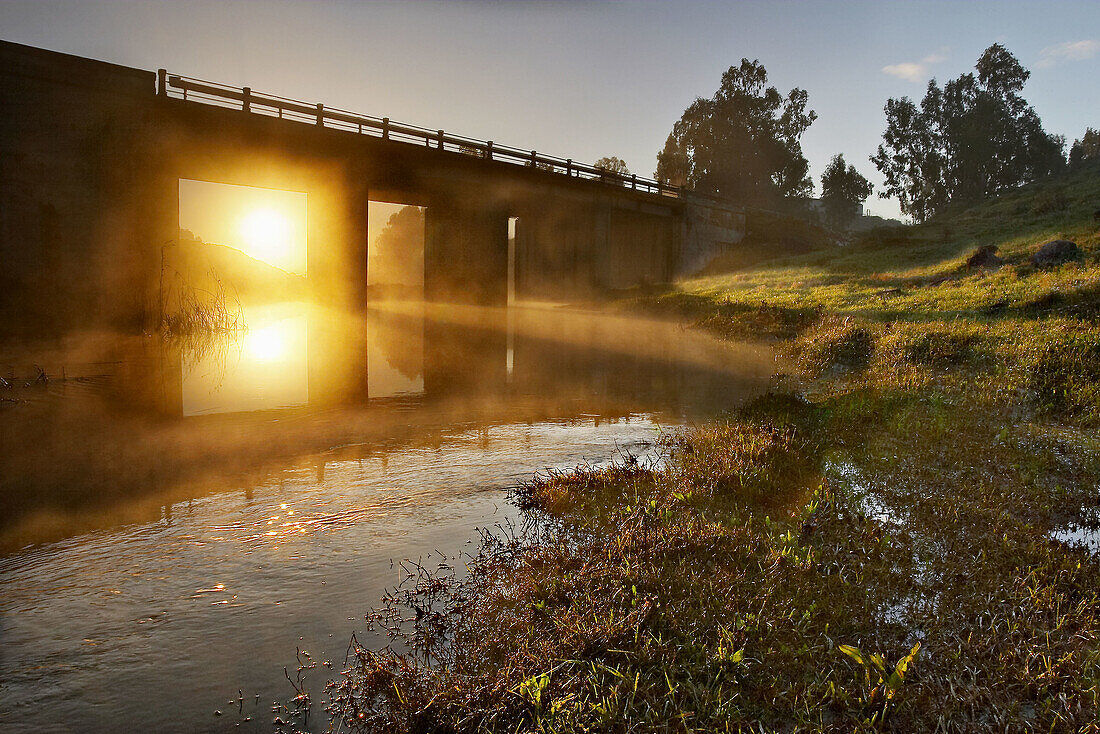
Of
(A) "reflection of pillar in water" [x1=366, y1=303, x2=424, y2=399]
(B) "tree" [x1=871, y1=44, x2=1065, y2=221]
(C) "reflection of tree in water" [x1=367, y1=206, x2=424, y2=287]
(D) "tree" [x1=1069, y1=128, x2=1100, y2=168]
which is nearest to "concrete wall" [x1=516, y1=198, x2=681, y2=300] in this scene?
(A) "reflection of pillar in water" [x1=366, y1=303, x2=424, y2=399]

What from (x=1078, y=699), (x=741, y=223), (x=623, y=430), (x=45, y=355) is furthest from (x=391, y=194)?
(x=741, y=223)

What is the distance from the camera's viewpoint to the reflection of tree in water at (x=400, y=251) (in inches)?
2958

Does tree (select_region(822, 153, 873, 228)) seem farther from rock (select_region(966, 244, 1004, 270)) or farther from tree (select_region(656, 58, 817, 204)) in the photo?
rock (select_region(966, 244, 1004, 270))

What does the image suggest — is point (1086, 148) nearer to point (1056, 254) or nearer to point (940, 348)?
point (1056, 254)

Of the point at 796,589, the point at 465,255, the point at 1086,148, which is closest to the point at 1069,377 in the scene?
the point at 796,589

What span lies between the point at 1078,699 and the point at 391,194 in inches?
1083

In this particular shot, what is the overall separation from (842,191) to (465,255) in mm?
60396

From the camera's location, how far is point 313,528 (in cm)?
536

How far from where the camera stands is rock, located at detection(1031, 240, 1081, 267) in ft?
62.7

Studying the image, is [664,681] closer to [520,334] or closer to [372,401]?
[372,401]

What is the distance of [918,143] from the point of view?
69.3 meters

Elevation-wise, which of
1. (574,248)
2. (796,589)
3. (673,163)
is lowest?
(796,589)

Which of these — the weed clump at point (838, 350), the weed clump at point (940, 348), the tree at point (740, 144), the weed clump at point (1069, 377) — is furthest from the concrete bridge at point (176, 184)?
the tree at point (740, 144)

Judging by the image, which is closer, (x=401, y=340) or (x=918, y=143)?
(x=401, y=340)
